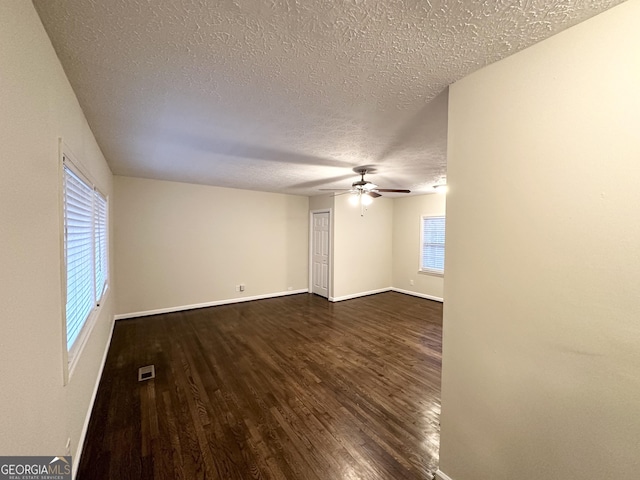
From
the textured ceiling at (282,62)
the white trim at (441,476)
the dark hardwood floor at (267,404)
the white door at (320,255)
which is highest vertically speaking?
the textured ceiling at (282,62)

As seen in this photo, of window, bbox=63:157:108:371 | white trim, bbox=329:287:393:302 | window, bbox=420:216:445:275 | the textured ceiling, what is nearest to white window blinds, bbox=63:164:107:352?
window, bbox=63:157:108:371

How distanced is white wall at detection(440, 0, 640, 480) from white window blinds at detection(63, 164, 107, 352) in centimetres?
239

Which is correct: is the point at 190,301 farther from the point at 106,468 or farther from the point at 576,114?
the point at 576,114

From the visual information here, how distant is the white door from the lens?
19.3 feet

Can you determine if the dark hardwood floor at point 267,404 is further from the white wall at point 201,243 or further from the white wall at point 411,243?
the white wall at point 411,243

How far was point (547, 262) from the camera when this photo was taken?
3.83 ft

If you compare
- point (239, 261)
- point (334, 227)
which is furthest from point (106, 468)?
point (334, 227)

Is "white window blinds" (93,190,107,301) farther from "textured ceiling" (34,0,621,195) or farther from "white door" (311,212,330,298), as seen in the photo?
"white door" (311,212,330,298)

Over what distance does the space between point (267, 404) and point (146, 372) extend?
4.88 ft

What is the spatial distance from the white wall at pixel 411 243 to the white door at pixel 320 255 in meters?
1.99

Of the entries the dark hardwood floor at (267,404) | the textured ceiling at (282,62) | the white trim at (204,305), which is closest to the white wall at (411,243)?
the dark hardwood floor at (267,404)

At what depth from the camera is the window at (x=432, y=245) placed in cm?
570

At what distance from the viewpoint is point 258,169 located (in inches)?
141

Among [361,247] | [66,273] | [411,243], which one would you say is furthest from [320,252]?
[66,273]
